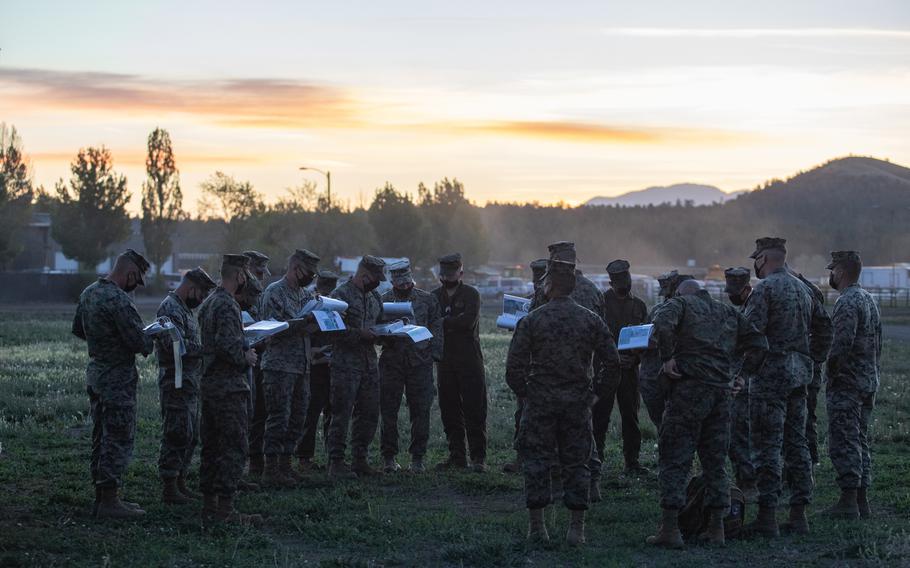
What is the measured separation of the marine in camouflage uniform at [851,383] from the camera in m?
10.2

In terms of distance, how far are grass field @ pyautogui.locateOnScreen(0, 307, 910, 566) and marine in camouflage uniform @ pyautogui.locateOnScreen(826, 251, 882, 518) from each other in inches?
14.9

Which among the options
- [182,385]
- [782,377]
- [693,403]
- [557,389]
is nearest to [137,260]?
[182,385]

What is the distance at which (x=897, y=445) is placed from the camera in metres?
14.4

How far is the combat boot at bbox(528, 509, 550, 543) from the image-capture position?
902 cm

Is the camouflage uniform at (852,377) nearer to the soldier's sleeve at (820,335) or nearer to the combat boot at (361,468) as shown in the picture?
the soldier's sleeve at (820,335)

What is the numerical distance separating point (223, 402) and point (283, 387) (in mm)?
1974

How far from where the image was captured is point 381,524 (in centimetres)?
976

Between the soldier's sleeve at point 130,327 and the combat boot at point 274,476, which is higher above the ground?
the soldier's sleeve at point 130,327

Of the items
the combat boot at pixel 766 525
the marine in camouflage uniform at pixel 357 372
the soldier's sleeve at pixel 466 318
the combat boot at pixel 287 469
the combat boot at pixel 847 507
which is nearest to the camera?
the combat boot at pixel 766 525

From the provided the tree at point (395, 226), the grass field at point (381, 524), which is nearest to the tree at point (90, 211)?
the tree at point (395, 226)

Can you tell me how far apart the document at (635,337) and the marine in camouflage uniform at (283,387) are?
3.39 meters

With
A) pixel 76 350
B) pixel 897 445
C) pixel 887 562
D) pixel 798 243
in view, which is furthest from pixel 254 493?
pixel 798 243

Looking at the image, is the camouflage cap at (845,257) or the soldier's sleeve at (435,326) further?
the soldier's sleeve at (435,326)

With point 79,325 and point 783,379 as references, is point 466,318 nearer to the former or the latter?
point 783,379
